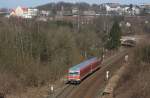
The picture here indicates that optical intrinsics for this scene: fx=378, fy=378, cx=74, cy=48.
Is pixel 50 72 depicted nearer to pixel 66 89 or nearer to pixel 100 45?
pixel 66 89

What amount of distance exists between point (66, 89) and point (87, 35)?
33079mm

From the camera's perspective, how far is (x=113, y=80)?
4322 centimetres

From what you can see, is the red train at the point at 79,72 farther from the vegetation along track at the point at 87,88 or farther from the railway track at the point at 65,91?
the railway track at the point at 65,91

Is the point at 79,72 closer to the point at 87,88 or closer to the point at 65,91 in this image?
the point at 87,88

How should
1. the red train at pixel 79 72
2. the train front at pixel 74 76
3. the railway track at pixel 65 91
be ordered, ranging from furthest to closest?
the red train at pixel 79 72, the train front at pixel 74 76, the railway track at pixel 65 91

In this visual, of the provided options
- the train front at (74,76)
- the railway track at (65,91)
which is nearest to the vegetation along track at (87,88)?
the railway track at (65,91)

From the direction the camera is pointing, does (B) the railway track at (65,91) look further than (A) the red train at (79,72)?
No

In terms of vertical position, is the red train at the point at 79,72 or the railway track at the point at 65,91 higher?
the red train at the point at 79,72

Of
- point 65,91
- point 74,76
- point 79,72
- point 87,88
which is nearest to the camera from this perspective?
point 65,91

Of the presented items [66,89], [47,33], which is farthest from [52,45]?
[66,89]

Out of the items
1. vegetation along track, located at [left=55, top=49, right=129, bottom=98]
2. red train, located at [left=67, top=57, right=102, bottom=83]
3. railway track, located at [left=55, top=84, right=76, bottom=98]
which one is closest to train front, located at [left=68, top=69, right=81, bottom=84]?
red train, located at [left=67, top=57, right=102, bottom=83]

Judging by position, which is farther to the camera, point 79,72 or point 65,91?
point 79,72

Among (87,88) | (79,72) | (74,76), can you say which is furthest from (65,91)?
(79,72)

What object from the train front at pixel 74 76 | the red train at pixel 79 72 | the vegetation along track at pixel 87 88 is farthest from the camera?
the red train at pixel 79 72
